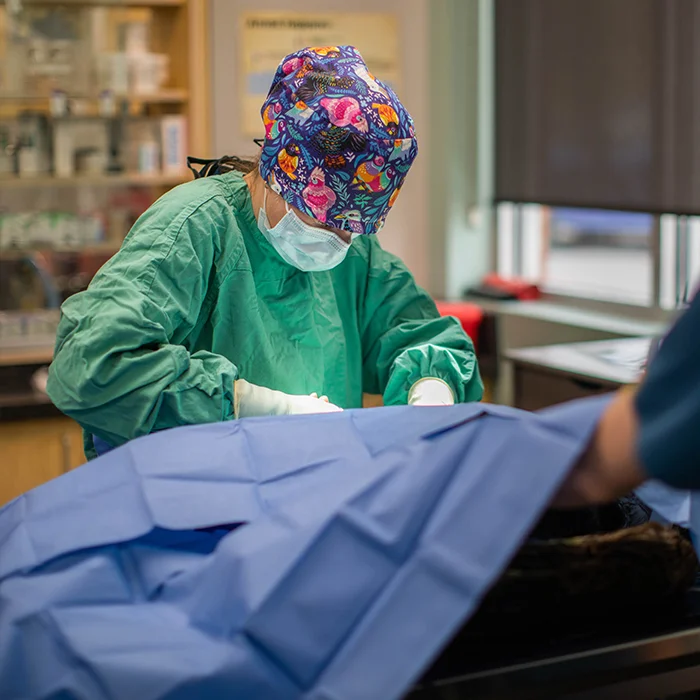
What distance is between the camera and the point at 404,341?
78.4 inches

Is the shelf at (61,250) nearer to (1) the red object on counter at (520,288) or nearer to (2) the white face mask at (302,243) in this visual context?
(1) the red object on counter at (520,288)

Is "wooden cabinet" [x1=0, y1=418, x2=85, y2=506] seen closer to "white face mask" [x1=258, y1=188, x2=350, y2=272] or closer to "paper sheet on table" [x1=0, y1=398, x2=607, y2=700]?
"white face mask" [x1=258, y1=188, x2=350, y2=272]

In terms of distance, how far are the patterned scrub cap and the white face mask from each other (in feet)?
0.12

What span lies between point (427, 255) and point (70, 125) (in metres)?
1.62

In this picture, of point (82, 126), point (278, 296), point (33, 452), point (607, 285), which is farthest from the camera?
point (607, 285)

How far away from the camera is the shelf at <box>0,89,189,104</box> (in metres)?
4.01

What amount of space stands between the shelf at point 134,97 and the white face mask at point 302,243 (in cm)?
242

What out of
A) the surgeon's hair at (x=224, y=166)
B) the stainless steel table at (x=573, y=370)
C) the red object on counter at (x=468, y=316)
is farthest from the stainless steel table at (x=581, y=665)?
the red object on counter at (x=468, y=316)

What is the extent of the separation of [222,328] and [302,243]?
204 millimetres

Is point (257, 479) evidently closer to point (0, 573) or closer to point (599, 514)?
point (0, 573)

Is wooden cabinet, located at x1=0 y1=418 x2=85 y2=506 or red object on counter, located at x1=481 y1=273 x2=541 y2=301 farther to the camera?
→ red object on counter, located at x1=481 y1=273 x2=541 y2=301

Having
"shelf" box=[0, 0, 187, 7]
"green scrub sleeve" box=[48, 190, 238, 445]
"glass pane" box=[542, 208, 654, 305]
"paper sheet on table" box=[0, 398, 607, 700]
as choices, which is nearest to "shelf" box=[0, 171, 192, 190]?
"shelf" box=[0, 0, 187, 7]

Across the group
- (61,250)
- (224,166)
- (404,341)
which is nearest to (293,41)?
A: (61,250)

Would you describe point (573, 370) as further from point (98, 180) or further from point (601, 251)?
point (601, 251)
